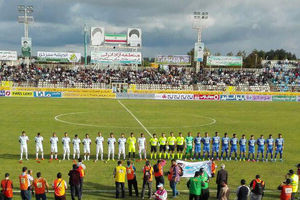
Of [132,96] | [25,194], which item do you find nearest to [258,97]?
[132,96]

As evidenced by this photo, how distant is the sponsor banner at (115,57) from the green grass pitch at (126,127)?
24790 millimetres

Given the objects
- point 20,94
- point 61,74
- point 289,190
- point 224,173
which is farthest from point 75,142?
point 61,74

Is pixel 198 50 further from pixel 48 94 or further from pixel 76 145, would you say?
pixel 76 145

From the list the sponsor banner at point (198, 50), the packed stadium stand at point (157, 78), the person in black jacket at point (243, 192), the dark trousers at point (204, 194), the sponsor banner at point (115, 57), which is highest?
the sponsor banner at point (198, 50)

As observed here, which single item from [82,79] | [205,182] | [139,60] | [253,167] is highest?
[139,60]

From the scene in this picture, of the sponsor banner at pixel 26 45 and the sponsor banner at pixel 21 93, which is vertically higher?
the sponsor banner at pixel 26 45

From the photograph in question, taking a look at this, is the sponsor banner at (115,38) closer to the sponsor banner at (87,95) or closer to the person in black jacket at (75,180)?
the sponsor banner at (87,95)

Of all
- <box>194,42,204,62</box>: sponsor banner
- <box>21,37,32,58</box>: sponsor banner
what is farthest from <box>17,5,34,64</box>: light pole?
<box>194,42,204,62</box>: sponsor banner

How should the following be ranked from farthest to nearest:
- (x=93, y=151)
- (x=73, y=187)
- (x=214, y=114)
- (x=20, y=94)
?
1. (x=20, y=94)
2. (x=214, y=114)
3. (x=93, y=151)
4. (x=73, y=187)

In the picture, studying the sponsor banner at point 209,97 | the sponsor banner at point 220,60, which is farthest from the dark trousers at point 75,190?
the sponsor banner at point 220,60

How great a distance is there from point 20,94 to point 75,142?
3769cm

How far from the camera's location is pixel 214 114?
125ft

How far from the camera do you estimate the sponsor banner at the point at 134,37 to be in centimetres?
6969

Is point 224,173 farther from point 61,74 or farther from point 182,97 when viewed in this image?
point 61,74
